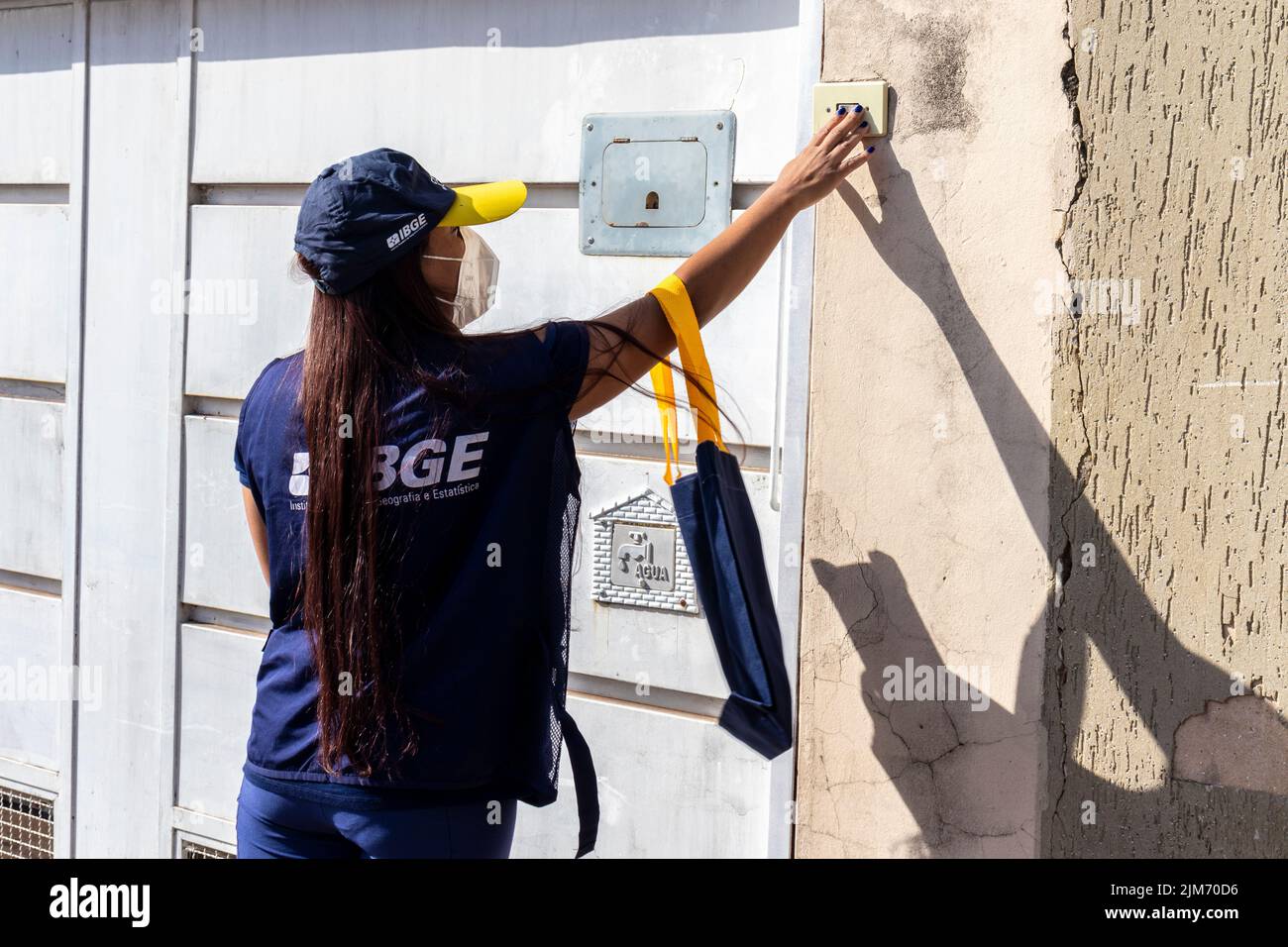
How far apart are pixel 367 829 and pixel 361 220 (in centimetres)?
95

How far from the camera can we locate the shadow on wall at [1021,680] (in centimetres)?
221

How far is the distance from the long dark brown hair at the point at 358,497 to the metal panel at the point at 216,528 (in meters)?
1.44

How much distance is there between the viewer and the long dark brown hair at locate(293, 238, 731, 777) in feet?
Answer: 6.16

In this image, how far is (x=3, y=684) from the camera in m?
3.82

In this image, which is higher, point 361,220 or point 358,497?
point 361,220

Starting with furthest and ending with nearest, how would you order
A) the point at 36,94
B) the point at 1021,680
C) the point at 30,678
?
1. the point at 30,678
2. the point at 36,94
3. the point at 1021,680

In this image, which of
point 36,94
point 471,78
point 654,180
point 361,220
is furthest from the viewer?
point 36,94

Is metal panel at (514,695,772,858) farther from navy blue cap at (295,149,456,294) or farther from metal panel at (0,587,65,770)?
metal panel at (0,587,65,770)

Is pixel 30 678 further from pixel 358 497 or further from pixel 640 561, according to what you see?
pixel 358 497

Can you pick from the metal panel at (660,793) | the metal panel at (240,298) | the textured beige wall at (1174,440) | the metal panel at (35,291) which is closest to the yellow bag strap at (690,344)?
the textured beige wall at (1174,440)

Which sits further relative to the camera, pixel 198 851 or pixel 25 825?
pixel 25 825

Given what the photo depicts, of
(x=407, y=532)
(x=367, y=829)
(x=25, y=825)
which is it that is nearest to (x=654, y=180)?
(x=407, y=532)

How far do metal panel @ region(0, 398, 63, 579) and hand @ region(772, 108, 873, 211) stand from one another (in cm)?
250

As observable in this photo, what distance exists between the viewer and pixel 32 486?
12.2 feet
